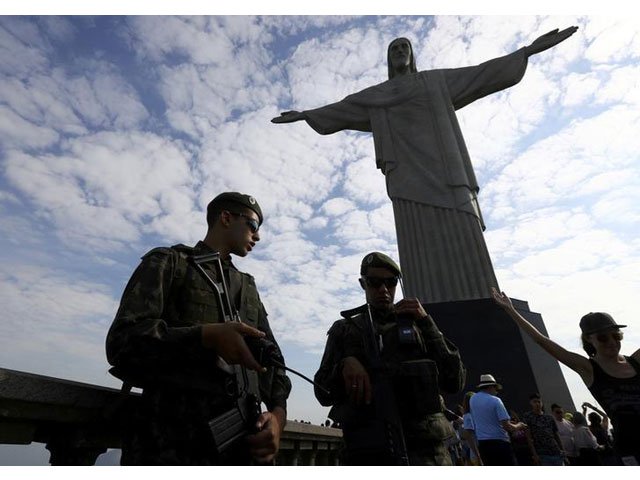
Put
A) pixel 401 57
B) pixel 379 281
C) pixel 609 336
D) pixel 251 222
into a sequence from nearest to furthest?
1. pixel 251 222
2. pixel 609 336
3. pixel 379 281
4. pixel 401 57

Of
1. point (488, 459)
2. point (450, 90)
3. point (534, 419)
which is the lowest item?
point (488, 459)

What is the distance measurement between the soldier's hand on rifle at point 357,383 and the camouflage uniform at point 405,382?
2.9 inches

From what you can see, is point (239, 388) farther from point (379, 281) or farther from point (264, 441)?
point (379, 281)

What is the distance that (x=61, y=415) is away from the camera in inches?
60.4

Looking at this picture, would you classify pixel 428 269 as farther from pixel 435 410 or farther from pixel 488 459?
pixel 435 410

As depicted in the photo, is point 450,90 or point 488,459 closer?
point 488,459

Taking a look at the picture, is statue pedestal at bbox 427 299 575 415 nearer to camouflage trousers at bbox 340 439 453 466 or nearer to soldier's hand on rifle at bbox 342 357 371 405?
camouflage trousers at bbox 340 439 453 466

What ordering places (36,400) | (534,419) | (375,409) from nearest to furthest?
(36,400), (375,409), (534,419)

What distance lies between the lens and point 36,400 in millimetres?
1410

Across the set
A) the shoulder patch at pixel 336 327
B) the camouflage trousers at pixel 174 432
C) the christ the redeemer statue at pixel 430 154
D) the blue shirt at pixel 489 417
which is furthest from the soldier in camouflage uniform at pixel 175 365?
the christ the redeemer statue at pixel 430 154

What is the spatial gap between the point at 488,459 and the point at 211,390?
4444mm

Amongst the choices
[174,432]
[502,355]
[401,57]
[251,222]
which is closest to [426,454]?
[174,432]

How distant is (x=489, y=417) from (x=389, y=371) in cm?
332

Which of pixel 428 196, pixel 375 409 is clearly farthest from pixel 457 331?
pixel 375 409
